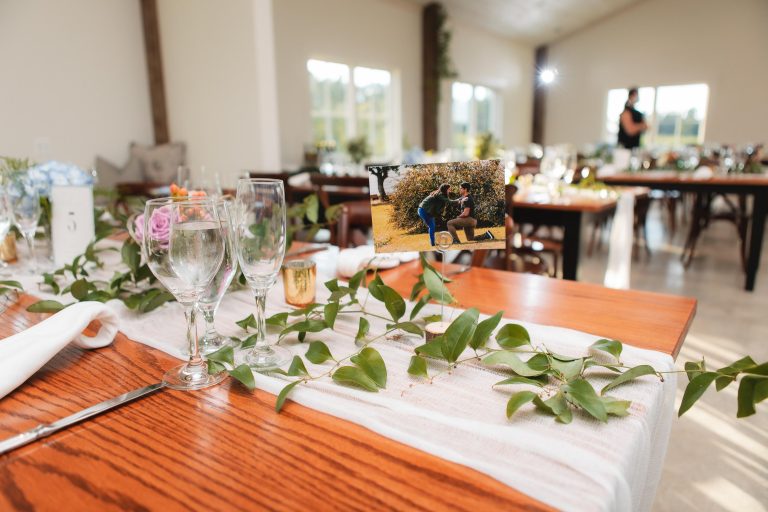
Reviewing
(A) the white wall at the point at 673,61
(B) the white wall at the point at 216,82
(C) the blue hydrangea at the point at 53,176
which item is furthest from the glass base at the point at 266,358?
(A) the white wall at the point at 673,61

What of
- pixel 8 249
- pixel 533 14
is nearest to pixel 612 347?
pixel 8 249

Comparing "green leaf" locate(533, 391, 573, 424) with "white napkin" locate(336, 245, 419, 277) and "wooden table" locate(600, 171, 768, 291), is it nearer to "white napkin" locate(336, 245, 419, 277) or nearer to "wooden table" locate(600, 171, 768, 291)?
"white napkin" locate(336, 245, 419, 277)

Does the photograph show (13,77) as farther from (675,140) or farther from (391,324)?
(675,140)

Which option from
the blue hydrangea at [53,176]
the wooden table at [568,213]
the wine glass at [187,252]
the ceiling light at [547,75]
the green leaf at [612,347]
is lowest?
the wooden table at [568,213]

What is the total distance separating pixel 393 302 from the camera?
0.76 metres

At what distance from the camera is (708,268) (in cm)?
421

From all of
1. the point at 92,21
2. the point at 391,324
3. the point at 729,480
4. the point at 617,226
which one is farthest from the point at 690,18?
the point at 391,324

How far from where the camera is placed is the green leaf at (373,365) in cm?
58

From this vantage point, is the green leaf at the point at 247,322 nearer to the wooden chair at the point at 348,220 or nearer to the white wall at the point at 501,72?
the wooden chair at the point at 348,220

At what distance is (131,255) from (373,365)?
576 mm

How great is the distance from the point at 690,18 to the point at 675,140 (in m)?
2.17

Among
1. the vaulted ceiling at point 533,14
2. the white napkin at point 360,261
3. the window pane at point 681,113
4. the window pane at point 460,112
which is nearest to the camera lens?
the white napkin at point 360,261

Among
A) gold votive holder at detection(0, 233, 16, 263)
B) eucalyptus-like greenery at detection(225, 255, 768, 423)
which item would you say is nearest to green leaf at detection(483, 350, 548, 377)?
eucalyptus-like greenery at detection(225, 255, 768, 423)

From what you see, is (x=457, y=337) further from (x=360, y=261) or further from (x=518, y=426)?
(x=360, y=261)
